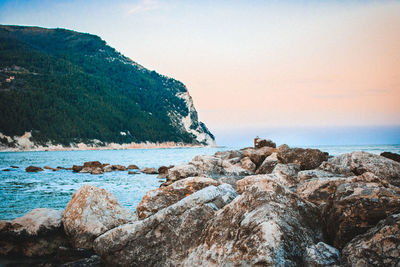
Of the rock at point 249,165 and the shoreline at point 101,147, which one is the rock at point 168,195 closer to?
the rock at point 249,165

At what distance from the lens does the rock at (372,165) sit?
9.24 metres

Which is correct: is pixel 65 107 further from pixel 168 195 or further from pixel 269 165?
pixel 168 195

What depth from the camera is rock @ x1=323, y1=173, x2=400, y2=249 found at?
442cm

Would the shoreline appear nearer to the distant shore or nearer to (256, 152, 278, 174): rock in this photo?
the distant shore

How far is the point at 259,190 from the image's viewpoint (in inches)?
203

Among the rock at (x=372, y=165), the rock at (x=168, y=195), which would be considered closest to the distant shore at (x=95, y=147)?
the rock at (x=168, y=195)

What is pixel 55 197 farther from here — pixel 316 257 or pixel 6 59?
pixel 6 59

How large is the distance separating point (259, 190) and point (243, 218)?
77cm

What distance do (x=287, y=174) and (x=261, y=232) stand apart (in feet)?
25.5

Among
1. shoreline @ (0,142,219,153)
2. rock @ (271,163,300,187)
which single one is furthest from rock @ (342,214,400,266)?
shoreline @ (0,142,219,153)

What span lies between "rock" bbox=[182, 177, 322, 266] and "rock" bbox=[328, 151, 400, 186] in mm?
5691

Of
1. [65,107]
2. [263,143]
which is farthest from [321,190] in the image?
[65,107]

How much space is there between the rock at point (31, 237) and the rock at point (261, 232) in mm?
4411

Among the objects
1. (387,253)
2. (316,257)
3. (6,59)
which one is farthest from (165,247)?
(6,59)
